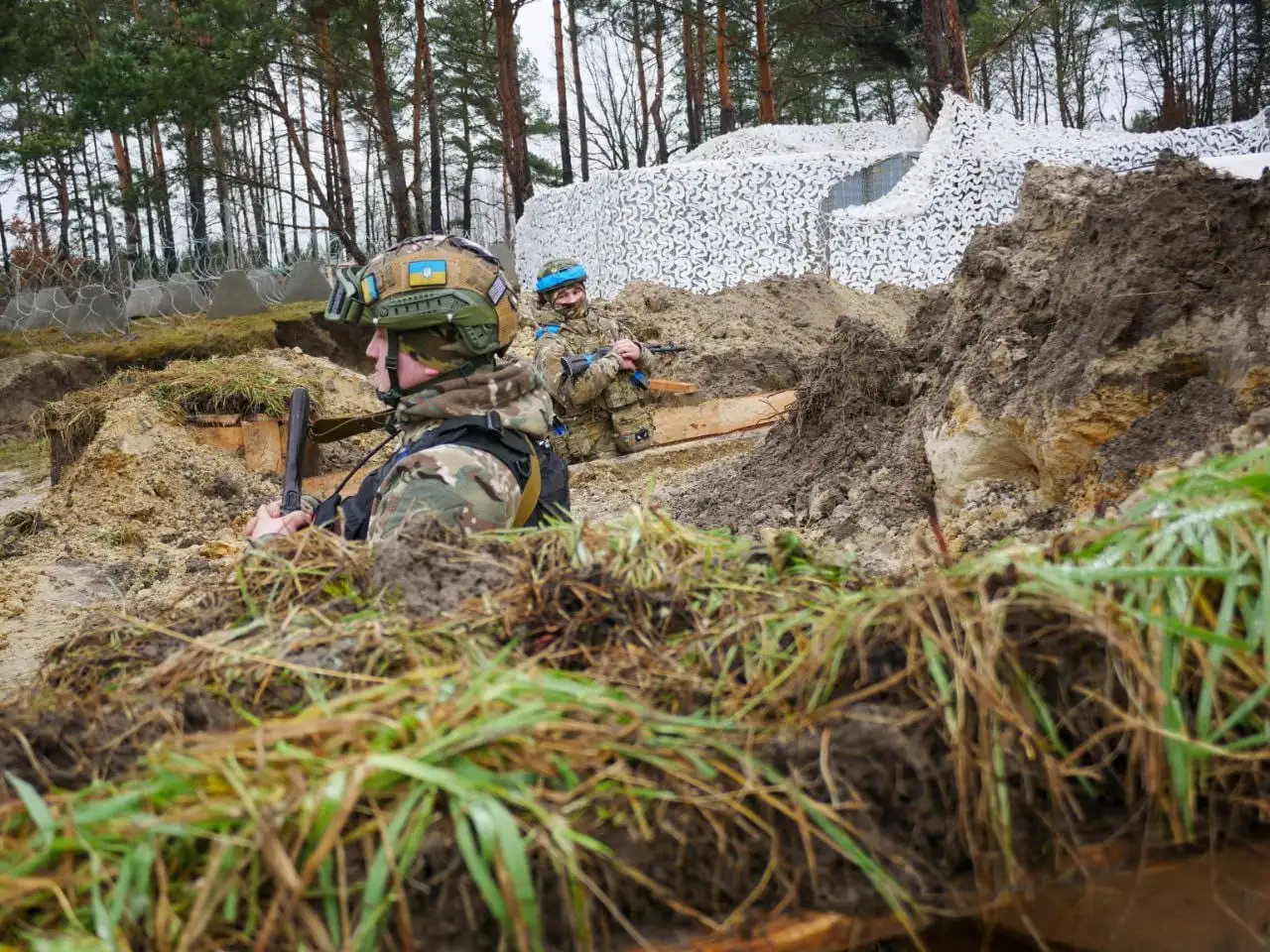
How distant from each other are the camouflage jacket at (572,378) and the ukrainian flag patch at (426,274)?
5213 millimetres

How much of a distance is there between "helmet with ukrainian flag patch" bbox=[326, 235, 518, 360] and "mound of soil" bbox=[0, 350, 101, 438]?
15.1 meters

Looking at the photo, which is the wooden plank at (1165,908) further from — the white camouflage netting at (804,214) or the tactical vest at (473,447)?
the white camouflage netting at (804,214)

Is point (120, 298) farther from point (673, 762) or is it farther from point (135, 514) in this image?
point (673, 762)

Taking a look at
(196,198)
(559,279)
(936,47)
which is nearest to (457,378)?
(559,279)

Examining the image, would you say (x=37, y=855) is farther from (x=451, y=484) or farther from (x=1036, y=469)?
(x=1036, y=469)

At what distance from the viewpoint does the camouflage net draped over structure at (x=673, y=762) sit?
4.04 ft

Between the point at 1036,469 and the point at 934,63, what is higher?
the point at 934,63

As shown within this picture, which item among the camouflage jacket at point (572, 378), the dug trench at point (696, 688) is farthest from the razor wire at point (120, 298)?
the dug trench at point (696, 688)

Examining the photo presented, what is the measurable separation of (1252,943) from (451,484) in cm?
212

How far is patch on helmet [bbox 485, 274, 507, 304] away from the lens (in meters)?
3.50

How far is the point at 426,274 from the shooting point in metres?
3.39

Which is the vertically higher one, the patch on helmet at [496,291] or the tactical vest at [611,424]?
the patch on helmet at [496,291]

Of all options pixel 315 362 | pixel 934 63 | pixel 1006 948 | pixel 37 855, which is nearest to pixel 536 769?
pixel 37 855

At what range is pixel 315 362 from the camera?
11203 millimetres
